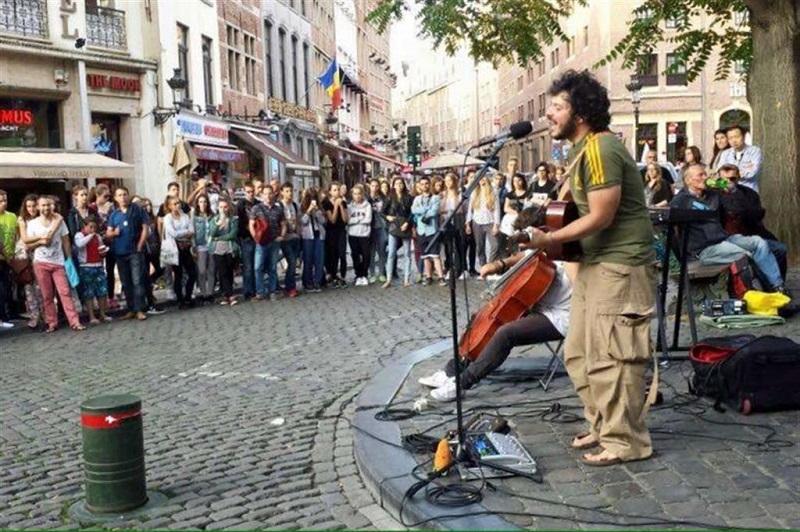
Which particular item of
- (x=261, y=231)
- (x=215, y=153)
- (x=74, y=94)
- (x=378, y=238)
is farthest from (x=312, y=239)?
(x=215, y=153)

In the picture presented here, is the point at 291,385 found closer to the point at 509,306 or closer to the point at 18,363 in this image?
the point at 509,306

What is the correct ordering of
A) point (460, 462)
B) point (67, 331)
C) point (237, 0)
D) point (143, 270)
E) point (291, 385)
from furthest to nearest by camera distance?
point (237, 0) → point (143, 270) → point (67, 331) → point (291, 385) → point (460, 462)

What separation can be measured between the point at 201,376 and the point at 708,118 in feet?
148

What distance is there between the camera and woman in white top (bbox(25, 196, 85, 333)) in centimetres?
1186

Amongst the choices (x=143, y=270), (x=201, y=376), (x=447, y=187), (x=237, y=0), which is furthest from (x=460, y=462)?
(x=237, y=0)

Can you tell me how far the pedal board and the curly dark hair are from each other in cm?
172

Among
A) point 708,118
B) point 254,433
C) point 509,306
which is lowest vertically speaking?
point 254,433

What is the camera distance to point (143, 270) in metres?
13.1

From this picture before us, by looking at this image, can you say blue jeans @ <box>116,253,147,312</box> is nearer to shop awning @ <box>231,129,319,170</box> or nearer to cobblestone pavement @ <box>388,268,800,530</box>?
cobblestone pavement @ <box>388,268,800,530</box>

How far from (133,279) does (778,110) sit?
8673 mm

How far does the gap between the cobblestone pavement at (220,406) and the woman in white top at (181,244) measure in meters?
1.07

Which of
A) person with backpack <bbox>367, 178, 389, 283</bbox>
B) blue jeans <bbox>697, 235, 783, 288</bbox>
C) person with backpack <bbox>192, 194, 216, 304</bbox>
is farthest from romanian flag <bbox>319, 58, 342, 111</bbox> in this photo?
blue jeans <bbox>697, 235, 783, 288</bbox>

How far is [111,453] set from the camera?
4.77 meters

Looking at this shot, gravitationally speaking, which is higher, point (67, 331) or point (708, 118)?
point (708, 118)
